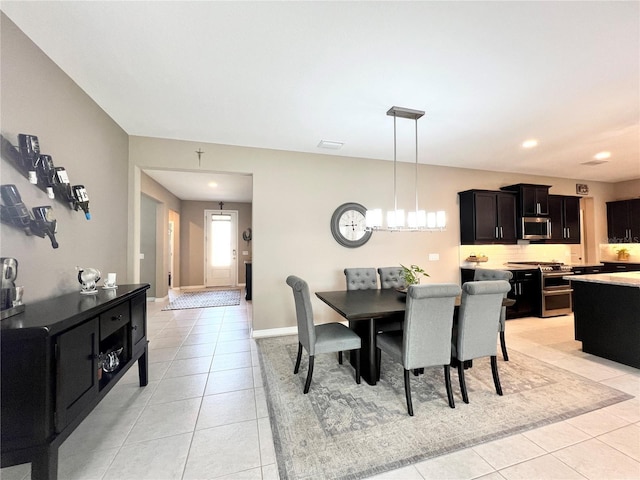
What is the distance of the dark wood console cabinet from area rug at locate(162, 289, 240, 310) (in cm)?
439

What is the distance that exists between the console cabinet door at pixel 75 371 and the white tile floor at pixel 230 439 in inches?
17.9

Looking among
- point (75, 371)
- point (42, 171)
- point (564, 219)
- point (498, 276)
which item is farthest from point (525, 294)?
point (42, 171)

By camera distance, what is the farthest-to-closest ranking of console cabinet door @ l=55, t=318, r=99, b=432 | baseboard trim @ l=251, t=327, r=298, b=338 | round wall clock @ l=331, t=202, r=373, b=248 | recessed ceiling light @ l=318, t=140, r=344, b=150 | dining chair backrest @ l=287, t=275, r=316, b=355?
round wall clock @ l=331, t=202, r=373, b=248 → baseboard trim @ l=251, t=327, r=298, b=338 → recessed ceiling light @ l=318, t=140, r=344, b=150 → dining chair backrest @ l=287, t=275, r=316, b=355 → console cabinet door @ l=55, t=318, r=99, b=432

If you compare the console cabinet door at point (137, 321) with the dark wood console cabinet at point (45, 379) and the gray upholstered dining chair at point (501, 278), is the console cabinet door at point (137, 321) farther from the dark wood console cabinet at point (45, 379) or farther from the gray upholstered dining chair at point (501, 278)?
the gray upholstered dining chair at point (501, 278)

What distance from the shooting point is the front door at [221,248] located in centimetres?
848

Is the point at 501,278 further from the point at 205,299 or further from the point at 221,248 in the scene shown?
the point at 221,248

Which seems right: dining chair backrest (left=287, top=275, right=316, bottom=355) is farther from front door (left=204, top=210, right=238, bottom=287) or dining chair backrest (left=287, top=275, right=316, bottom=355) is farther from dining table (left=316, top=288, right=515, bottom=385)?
front door (left=204, top=210, right=238, bottom=287)

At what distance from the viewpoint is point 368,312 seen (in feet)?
7.71

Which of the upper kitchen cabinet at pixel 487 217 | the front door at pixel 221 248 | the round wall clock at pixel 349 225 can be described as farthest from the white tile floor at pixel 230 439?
the front door at pixel 221 248

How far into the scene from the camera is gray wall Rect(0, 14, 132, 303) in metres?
1.78

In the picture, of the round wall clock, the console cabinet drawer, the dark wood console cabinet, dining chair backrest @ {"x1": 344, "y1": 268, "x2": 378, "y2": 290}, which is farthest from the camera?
the round wall clock

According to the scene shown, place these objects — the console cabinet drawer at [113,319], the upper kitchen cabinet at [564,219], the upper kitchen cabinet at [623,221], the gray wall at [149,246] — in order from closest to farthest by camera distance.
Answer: the console cabinet drawer at [113,319] < the upper kitchen cabinet at [564,219] < the upper kitchen cabinet at [623,221] < the gray wall at [149,246]

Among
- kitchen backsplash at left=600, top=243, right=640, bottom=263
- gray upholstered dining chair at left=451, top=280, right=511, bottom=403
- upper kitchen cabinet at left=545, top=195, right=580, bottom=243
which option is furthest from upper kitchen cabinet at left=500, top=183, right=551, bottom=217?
gray upholstered dining chair at left=451, top=280, right=511, bottom=403

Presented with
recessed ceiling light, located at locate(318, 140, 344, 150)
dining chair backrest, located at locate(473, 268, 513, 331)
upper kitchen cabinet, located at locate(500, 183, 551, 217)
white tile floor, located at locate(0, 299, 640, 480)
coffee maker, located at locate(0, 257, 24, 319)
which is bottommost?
white tile floor, located at locate(0, 299, 640, 480)
